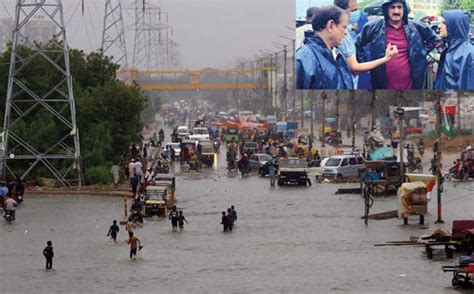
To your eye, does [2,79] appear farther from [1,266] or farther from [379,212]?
[1,266]

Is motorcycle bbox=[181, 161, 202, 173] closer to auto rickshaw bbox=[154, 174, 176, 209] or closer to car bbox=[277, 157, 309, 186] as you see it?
car bbox=[277, 157, 309, 186]

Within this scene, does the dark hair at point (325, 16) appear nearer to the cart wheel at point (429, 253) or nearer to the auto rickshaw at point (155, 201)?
the auto rickshaw at point (155, 201)

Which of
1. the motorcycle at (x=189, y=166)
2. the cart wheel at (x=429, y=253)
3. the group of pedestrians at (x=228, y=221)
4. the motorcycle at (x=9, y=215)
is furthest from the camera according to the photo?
the motorcycle at (x=189, y=166)

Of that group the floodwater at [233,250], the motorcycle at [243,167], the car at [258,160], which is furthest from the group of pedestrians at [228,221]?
the car at [258,160]

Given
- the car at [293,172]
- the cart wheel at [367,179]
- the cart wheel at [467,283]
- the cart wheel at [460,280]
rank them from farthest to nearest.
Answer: the car at [293,172], the cart wheel at [367,179], the cart wheel at [460,280], the cart wheel at [467,283]

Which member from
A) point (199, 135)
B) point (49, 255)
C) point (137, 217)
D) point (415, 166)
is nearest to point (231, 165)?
point (415, 166)

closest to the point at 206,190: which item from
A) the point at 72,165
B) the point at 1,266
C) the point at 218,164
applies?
the point at 72,165

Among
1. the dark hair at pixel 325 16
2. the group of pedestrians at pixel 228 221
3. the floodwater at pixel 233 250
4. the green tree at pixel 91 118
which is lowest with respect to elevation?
the floodwater at pixel 233 250
